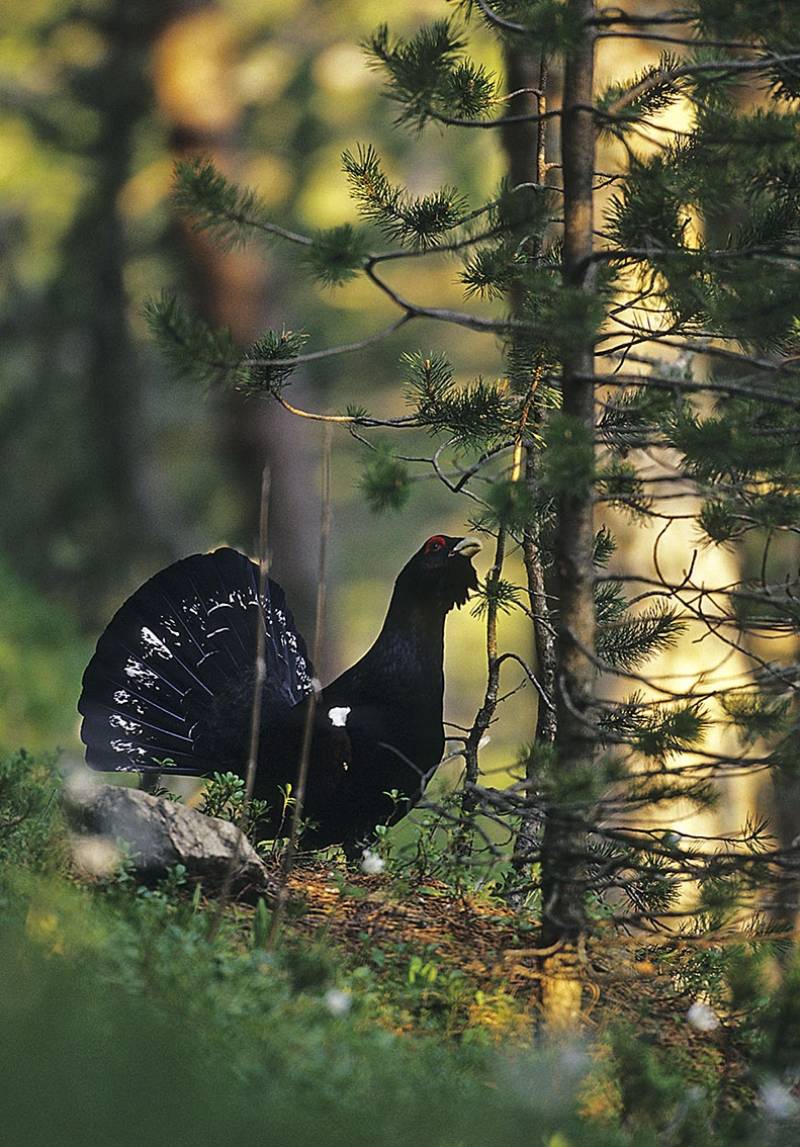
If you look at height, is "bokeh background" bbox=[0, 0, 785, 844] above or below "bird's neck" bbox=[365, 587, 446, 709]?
above

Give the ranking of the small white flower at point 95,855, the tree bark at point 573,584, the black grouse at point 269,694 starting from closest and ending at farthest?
the tree bark at point 573,584 → the small white flower at point 95,855 → the black grouse at point 269,694

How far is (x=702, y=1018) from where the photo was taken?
4.39 m

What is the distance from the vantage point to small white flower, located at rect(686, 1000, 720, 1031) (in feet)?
14.4

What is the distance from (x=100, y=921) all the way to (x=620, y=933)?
194 cm

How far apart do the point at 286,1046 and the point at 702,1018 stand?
5.08ft

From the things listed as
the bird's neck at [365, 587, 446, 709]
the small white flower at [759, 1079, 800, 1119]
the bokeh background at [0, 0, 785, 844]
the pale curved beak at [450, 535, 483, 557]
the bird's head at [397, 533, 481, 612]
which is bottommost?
the small white flower at [759, 1079, 800, 1119]

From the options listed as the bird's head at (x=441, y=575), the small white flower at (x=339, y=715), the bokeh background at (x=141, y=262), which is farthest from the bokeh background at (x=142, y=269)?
the bird's head at (x=441, y=575)

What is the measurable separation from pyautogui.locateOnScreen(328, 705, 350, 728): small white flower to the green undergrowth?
4.25 feet

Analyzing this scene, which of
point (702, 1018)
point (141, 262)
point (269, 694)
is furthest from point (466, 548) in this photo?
point (141, 262)

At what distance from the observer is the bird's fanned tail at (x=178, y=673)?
6348mm

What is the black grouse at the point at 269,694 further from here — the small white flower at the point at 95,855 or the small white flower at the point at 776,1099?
the small white flower at the point at 776,1099

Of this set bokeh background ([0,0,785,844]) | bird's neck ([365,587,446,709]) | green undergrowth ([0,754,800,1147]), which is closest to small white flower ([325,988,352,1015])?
green undergrowth ([0,754,800,1147])

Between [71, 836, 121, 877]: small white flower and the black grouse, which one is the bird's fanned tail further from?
[71, 836, 121, 877]: small white flower

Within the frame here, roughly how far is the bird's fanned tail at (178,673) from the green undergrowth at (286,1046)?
1529 millimetres
